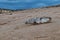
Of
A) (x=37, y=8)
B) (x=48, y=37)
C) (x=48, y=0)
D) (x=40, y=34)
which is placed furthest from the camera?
(x=37, y=8)

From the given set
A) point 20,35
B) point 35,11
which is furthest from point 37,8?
point 20,35

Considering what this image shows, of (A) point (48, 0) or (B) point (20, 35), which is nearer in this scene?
(B) point (20, 35)

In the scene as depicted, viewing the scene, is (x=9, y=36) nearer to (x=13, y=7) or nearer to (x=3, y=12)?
(x=13, y=7)

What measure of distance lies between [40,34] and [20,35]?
0.30 m

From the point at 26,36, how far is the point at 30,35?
8 centimetres

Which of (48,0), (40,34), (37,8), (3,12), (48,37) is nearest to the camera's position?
(48,37)

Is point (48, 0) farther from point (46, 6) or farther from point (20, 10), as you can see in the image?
point (20, 10)

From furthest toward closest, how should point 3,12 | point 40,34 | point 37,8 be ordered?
point 3,12 → point 37,8 → point 40,34

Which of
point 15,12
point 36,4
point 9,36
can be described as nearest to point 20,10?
point 15,12

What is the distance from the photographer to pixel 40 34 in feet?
9.34

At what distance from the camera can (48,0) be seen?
5375 mm

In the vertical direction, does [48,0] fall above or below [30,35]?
above

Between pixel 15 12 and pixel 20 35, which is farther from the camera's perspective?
pixel 15 12

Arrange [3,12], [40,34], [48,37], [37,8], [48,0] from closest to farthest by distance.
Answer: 1. [48,37]
2. [40,34]
3. [48,0]
4. [37,8]
5. [3,12]
